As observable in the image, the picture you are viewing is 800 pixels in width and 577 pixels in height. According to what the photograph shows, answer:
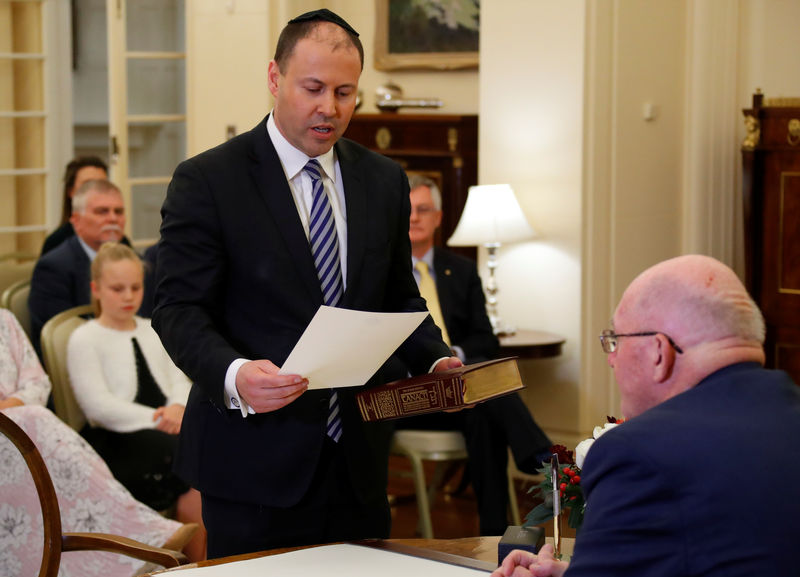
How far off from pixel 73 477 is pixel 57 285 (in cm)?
136

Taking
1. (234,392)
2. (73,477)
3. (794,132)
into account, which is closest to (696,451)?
(234,392)

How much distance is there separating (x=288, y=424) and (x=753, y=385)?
0.97m

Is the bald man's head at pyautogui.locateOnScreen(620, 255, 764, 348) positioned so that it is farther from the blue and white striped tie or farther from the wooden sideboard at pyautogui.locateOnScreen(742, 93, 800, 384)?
the wooden sideboard at pyautogui.locateOnScreen(742, 93, 800, 384)

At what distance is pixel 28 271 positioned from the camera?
565cm

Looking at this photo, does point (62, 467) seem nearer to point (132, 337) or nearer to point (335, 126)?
point (132, 337)

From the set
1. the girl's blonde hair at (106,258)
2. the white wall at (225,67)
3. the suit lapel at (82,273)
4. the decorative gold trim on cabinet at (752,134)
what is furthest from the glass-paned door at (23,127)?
the decorative gold trim on cabinet at (752,134)

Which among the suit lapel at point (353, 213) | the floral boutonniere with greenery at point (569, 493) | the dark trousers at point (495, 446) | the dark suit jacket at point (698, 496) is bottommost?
the dark trousers at point (495, 446)

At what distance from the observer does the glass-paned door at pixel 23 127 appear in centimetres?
738

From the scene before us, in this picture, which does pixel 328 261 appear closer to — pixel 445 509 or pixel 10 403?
pixel 10 403

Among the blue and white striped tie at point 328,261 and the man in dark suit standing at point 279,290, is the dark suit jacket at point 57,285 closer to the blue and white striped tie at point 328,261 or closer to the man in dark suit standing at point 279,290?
the man in dark suit standing at point 279,290

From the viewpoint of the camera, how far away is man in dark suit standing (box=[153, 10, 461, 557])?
2.09m

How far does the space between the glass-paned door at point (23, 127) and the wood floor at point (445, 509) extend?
3215mm

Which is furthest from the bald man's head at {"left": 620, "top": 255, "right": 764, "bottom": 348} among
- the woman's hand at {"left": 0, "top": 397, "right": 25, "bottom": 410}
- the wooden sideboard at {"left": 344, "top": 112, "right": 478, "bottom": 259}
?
the wooden sideboard at {"left": 344, "top": 112, "right": 478, "bottom": 259}

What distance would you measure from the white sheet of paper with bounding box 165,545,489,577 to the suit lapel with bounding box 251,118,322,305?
482 millimetres
